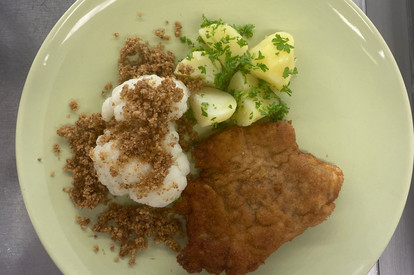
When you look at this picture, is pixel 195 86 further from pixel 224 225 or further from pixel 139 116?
pixel 224 225

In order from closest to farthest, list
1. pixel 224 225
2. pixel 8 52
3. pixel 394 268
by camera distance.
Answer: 1. pixel 224 225
2. pixel 8 52
3. pixel 394 268

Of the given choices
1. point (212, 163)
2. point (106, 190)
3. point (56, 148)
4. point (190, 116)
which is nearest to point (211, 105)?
point (190, 116)

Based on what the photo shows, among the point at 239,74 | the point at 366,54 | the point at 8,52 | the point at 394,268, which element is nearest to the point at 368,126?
the point at 366,54

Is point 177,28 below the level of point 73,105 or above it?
A: above

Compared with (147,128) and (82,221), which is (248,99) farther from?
Result: (82,221)

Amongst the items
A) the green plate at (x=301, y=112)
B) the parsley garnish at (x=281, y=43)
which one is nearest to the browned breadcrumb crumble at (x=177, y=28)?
the green plate at (x=301, y=112)

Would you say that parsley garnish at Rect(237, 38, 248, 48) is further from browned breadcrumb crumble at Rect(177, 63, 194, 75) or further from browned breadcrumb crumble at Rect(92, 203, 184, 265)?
browned breadcrumb crumble at Rect(92, 203, 184, 265)
